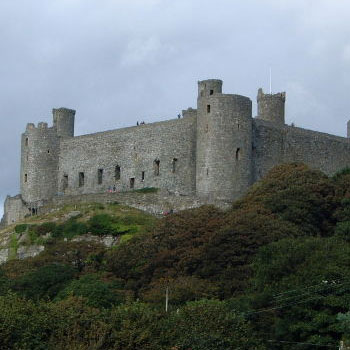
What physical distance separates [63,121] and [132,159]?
824 cm

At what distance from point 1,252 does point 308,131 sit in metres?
20.7

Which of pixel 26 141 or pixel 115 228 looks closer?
pixel 115 228

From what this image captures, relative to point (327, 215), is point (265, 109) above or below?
above

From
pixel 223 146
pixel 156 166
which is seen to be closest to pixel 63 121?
pixel 156 166

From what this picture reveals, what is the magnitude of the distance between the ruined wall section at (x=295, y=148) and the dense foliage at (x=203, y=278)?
554cm

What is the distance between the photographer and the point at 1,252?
79.2m

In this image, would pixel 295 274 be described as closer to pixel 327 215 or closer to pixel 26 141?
pixel 327 215

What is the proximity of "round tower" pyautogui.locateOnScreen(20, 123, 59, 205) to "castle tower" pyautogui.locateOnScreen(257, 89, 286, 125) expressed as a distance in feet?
46.8

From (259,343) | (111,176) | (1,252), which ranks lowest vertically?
(259,343)

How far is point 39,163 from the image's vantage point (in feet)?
294

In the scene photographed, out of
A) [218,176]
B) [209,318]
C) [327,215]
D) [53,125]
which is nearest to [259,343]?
[209,318]

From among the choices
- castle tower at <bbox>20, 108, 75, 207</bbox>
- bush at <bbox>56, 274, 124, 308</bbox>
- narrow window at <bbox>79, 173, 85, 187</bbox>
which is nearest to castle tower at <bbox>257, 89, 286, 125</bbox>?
narrow window at <bbox>79, 173, 85, 187</bbox>

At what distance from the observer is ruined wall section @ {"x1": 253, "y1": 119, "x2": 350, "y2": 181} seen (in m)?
80.6

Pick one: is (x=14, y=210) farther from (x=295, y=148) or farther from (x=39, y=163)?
(x=295, y=148)
